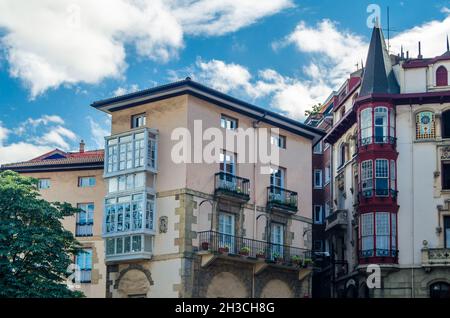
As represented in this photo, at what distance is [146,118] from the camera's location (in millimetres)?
45469

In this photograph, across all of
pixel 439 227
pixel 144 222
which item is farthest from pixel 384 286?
pixel 144 222

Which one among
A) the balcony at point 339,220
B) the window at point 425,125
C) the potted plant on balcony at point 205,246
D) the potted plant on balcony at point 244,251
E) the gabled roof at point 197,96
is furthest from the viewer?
the balcony at point 339,220

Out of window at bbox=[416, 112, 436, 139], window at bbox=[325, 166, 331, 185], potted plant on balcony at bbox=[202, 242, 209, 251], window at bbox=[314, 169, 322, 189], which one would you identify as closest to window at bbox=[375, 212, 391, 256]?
window at bbox=[416, 112, 436, 139]

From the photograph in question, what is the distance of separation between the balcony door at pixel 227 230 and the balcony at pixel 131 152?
15.5 ft

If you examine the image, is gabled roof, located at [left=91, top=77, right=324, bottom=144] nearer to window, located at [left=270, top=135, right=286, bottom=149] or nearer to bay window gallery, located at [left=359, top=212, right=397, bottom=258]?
window, located at [left=270, top=135, right=286, bottom=149]

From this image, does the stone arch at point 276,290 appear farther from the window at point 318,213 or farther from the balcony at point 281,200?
the window at point 318,213

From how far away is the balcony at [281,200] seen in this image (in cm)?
4778

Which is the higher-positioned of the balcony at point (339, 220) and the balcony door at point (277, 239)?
the balcony at point (339, 220)

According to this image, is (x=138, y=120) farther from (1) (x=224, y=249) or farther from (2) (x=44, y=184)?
(2) (x=44, y=184)

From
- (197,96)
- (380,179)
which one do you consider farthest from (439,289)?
(197,96)

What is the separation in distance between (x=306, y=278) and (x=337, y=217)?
386 inches

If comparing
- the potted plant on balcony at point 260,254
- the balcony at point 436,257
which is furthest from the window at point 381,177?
the potted plant on balcony at point 260,254

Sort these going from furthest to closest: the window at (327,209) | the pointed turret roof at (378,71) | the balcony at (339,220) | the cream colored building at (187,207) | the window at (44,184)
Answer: the window at (327,209) → the balcony at (339,220) → the pointed turret roof at (378,71) → the window at (44,184) → the cream colored building at (187,207)
